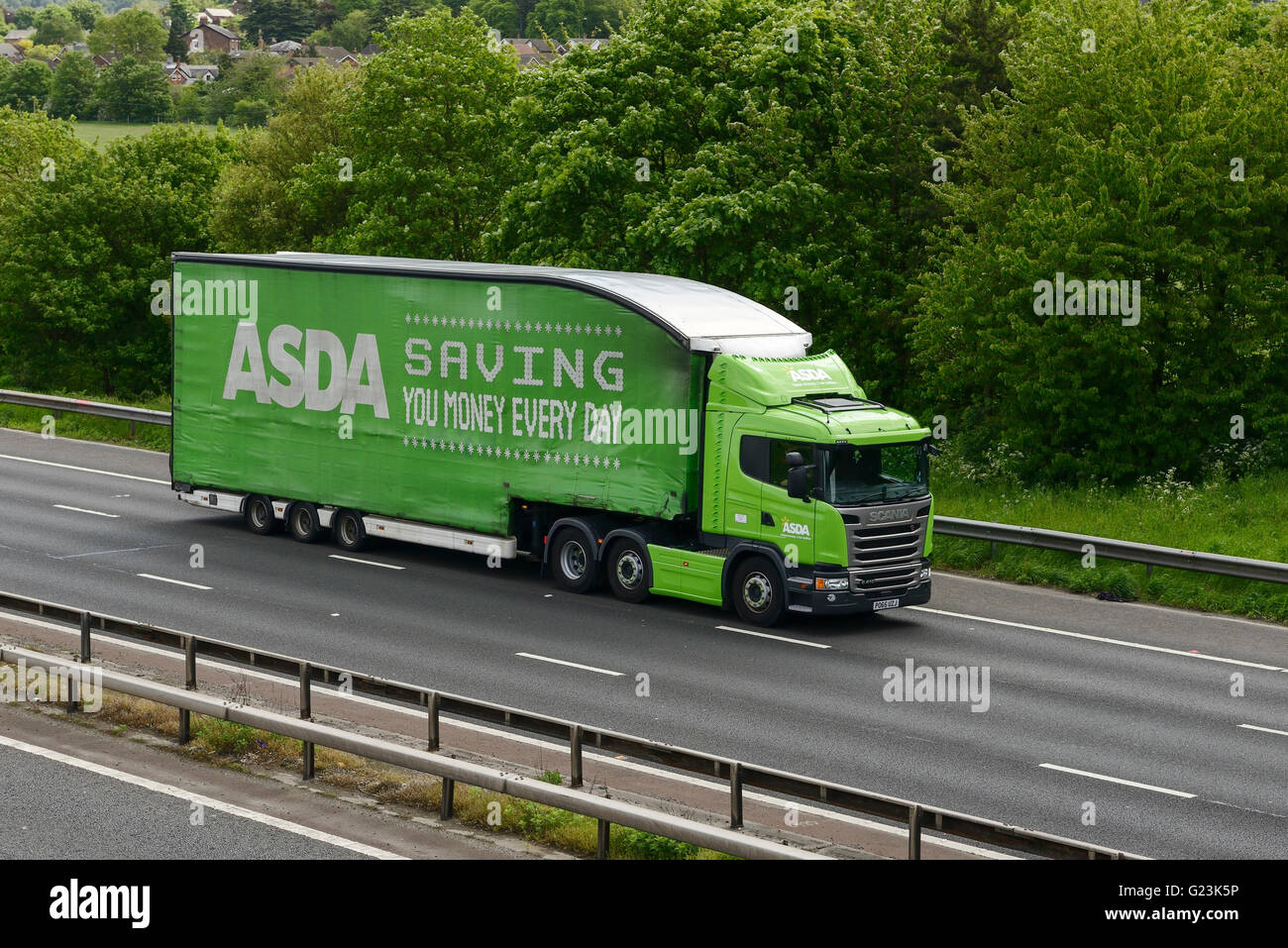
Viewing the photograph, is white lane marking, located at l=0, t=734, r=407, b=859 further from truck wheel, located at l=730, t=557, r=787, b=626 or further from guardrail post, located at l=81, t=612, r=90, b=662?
truck wheel, located at l=730, t=557, r=787, b=626

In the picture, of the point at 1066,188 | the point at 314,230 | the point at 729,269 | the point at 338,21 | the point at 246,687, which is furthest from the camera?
the point at 338,21

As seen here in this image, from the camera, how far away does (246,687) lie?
1580 centimetres

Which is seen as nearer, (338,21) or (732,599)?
(732,599)

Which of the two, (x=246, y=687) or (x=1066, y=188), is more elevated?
(x=1066, y=188)

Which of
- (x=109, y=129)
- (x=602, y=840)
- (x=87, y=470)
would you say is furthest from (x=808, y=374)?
(x=109, y=129)

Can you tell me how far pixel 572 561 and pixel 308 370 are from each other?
5368mm

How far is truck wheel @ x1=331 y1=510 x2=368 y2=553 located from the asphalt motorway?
260 mm

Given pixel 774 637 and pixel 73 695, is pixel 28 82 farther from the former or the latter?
pixel 73 695

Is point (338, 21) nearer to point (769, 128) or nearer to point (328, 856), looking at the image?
point (769, 128)

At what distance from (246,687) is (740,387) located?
7376 mm

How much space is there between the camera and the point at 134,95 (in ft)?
437

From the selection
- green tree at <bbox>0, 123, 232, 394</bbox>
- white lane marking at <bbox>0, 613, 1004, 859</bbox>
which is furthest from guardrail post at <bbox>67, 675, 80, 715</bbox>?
green tree at <bbox>0, 123, 232, 394</bbox>

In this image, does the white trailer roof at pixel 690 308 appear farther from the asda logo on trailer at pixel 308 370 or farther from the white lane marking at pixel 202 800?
the white lane marking at pixel 202 800

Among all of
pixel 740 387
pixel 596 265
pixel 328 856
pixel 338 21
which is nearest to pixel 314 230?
pixel 596 265
